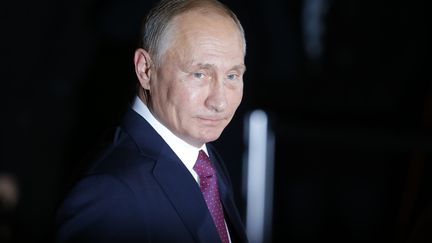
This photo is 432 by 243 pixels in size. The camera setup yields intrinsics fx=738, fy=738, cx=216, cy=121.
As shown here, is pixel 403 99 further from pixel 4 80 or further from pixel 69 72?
pixel 4 80

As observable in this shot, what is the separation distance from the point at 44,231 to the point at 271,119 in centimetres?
81

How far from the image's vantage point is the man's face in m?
0.93

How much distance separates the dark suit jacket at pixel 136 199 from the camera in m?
0.91

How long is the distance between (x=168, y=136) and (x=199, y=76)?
0.11 meters

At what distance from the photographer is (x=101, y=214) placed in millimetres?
904

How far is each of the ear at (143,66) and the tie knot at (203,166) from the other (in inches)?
5.1

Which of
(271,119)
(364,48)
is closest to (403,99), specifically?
(364,48)

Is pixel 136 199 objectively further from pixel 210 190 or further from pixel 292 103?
pixel 292 103

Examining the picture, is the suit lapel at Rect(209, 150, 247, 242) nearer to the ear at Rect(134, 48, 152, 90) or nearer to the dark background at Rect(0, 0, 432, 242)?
the ear at Rect(134, 48, 152, 90)

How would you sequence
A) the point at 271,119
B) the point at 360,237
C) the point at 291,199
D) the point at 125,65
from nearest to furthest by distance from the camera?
the point at 125,65
the point at 271,119
the point at 360,237
the point at 291,199

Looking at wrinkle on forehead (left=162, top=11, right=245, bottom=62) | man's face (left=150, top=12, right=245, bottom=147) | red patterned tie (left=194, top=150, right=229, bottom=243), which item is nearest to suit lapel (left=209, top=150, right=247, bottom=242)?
red patterned tie (left=194, top=150, right=229, bottom=243)

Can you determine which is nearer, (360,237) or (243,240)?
(243,240)

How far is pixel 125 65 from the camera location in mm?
1911

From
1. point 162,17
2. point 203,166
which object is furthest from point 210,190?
point 162,17
